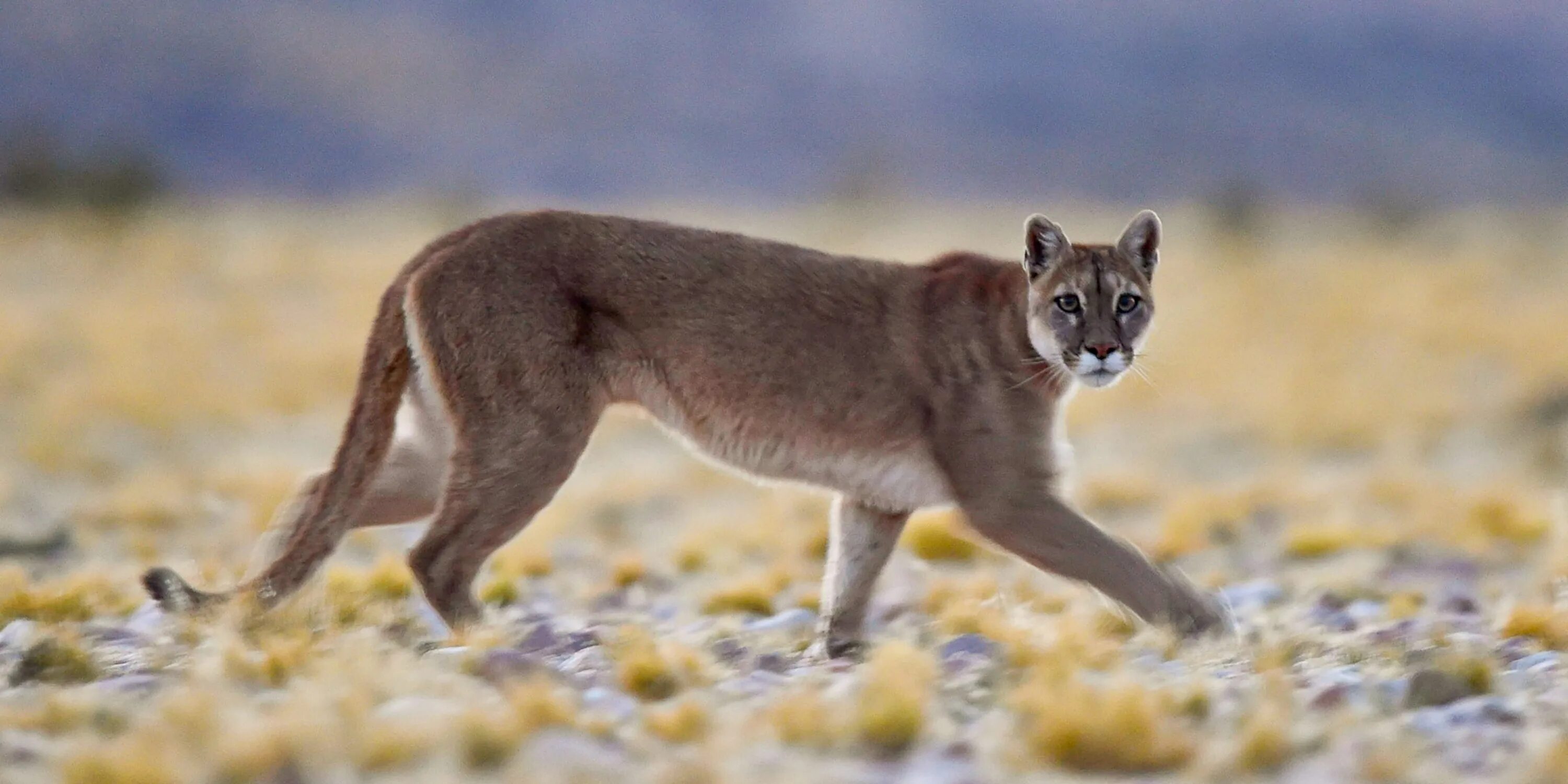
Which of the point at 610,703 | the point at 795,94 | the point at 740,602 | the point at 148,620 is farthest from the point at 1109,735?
the point at 795,94

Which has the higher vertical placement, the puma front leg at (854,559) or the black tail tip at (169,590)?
the puma front leg at (854,559)

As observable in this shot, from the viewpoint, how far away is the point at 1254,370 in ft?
73.9

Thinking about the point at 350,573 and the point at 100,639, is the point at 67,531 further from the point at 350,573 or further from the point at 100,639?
the point at 100,639

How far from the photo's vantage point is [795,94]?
134375 mm

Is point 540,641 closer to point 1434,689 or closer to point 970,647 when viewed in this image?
point 970,647

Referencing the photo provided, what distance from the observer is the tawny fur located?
24.9 ft

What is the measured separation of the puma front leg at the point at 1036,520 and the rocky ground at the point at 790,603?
0.64ft

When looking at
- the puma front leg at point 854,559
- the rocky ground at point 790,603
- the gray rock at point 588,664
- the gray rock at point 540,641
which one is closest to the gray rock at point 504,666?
the rocky ground at point 790,603

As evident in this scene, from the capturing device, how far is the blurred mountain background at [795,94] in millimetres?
114000

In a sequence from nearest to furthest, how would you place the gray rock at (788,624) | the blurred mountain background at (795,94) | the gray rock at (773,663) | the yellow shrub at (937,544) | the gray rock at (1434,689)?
the gray rock at (1434,689) < the gray rock at (773,663) < the gray rock at (788,624) < the yellow shrub at (937,544) < the blurred mountain background at (795,94)

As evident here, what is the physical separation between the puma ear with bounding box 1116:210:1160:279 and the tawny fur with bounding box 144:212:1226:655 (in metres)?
0.02

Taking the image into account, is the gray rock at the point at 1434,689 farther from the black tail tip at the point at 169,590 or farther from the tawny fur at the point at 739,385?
the black tail tip at the point at 169,590

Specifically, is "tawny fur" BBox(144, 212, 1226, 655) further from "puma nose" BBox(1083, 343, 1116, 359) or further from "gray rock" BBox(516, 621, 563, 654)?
"gray rock" BBox(516, 621, 563, 654)

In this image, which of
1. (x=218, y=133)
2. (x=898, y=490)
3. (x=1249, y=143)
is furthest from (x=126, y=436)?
(x=1249, y=143)
